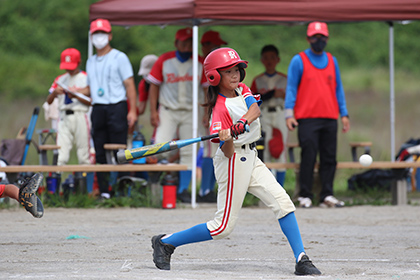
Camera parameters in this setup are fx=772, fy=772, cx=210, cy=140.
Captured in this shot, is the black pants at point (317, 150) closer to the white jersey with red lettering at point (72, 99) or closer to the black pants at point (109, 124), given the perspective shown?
the black pants at point (109, 124)

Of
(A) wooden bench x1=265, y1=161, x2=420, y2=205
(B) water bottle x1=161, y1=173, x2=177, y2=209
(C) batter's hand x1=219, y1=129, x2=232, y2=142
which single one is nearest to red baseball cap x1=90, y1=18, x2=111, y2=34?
(B) water bottle x1=161, y1=173, x2=177, y2=209

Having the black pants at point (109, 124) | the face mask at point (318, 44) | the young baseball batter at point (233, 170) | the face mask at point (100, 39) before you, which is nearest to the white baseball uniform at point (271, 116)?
the face mask at point (318, 44)

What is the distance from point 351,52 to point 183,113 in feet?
72.2

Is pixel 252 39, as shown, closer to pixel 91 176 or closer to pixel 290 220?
pixel 91 176

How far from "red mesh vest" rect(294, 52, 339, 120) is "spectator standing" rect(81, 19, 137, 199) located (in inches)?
89.2

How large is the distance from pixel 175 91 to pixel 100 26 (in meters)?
1.38

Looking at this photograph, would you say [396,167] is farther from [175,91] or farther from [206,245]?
[206,245]

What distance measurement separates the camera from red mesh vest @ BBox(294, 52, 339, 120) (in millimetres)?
10219

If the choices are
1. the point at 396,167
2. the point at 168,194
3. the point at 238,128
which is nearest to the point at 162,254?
the point at 238,128

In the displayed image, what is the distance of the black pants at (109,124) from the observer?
1039 centimetres

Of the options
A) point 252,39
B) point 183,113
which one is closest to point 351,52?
point 252,39

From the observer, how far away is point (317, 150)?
34.1ft

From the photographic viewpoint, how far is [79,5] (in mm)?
31562

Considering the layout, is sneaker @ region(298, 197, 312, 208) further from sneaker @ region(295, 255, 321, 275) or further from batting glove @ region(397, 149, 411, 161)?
sneaker @ region(295, 255, 321, 275)
